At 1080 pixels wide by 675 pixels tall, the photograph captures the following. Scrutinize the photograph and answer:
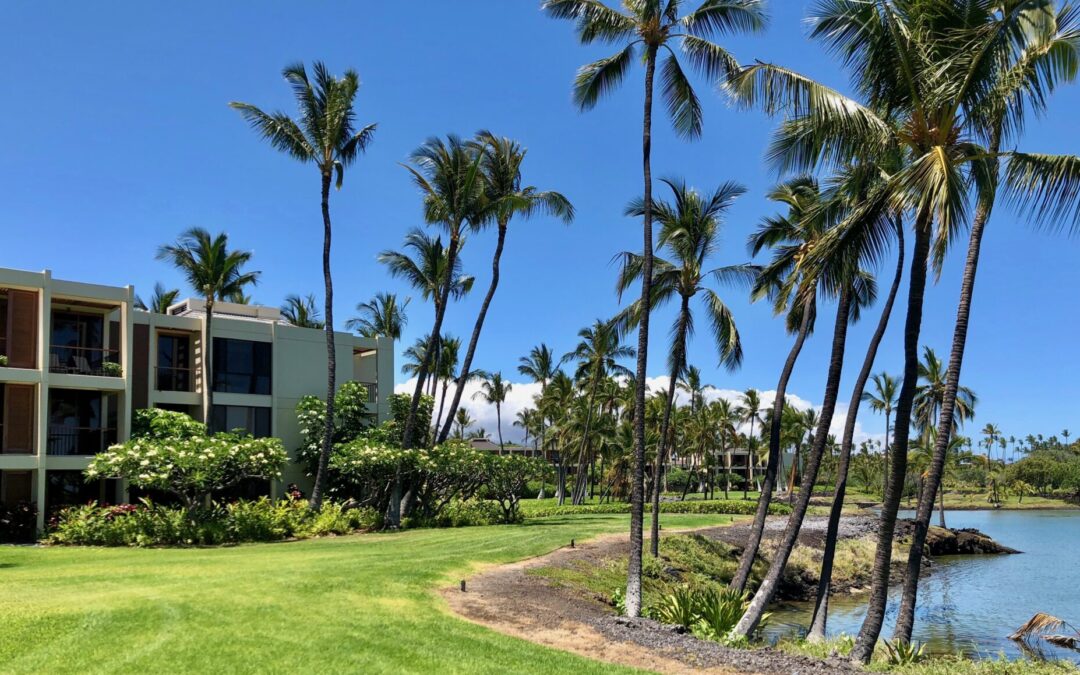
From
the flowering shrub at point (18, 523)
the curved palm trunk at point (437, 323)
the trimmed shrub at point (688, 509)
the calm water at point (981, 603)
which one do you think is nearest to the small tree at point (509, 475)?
the curved palm trunk at point (437, 323)

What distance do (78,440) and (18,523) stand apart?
3.91 meters

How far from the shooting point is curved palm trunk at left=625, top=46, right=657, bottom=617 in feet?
45.5

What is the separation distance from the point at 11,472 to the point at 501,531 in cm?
1553

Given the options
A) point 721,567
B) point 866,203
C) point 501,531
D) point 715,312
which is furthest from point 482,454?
point 866,203

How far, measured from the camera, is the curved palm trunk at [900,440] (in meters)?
11.5

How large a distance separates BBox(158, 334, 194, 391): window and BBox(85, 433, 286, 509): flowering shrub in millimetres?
7325

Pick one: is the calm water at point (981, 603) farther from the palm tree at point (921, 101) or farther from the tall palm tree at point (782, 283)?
the palm tree at point (921, 101)

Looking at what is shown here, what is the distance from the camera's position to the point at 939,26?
11.7 metres

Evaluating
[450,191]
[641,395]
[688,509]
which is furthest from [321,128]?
[688,509]

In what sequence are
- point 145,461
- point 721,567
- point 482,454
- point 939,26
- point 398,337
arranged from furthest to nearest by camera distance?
point 398,337, point 482,454, point 721,567, point 145,461, point 939,26

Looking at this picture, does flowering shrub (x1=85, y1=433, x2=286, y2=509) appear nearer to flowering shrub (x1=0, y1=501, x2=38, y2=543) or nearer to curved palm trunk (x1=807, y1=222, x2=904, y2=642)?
flowering shrub (x1=0, y1=501, x2=38, y2=543)

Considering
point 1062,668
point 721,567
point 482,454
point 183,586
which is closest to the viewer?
point 1062,668

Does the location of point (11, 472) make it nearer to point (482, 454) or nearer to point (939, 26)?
point (482, 454)

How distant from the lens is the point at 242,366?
28688mm
